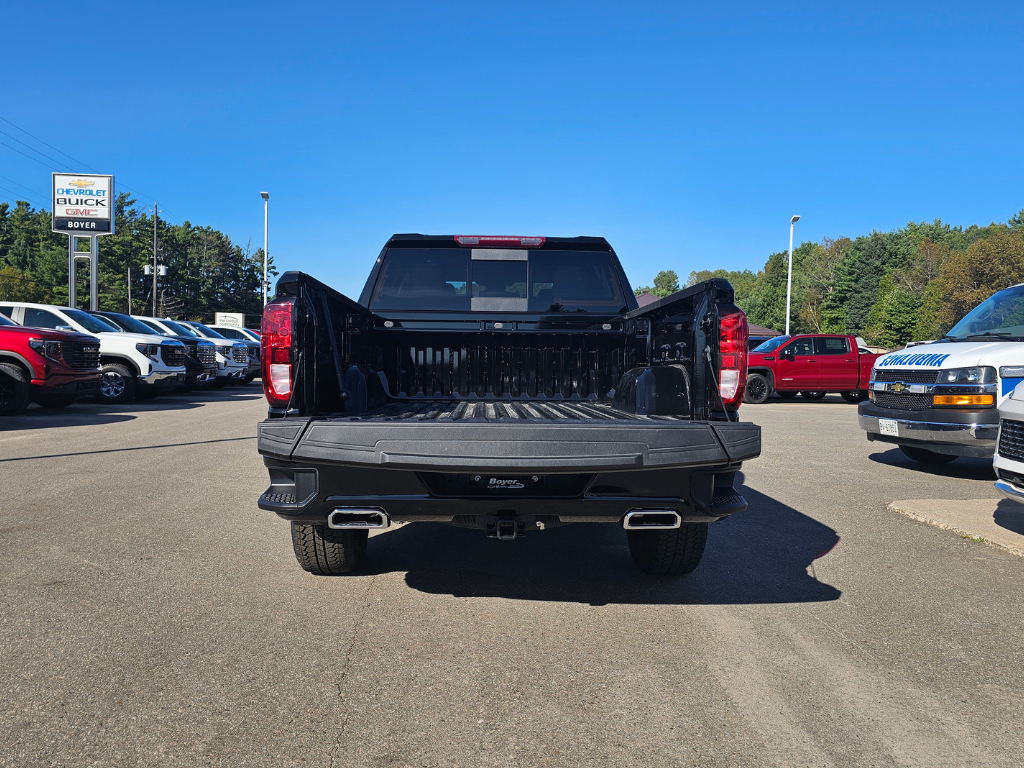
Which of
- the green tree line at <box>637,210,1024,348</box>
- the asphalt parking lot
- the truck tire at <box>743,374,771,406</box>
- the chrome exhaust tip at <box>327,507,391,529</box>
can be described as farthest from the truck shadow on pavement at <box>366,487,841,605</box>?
the green tree line at <box>637,210,1024,348</box>

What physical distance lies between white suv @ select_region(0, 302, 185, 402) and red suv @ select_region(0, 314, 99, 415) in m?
2.22

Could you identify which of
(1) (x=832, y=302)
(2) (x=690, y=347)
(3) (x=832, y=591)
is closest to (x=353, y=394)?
(2) (x=690, y=347)

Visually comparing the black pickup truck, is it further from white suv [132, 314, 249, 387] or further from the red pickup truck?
white suv [132, 314, 249, 387]

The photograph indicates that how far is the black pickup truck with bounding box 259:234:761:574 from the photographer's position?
3.11 metres

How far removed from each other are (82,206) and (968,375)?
34.9 m

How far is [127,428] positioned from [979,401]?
1076 cm

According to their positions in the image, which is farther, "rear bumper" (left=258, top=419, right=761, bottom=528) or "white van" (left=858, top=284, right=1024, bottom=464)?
"white van" (left=858, top=284, right=1024, bottom=464)

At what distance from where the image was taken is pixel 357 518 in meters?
3.22

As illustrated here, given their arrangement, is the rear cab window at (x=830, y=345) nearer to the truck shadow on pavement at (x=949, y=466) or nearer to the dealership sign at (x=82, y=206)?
the truck shadow on pavement at (x=949, y=466)

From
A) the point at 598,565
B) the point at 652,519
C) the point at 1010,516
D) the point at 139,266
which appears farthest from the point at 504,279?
the point at 139,266

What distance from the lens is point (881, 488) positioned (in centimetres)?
709

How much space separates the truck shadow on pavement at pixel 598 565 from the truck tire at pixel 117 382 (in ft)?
37.8

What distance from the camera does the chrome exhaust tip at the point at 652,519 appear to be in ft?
10.6

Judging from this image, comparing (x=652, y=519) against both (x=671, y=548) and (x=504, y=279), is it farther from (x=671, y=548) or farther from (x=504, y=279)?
(x=504, y=279)
